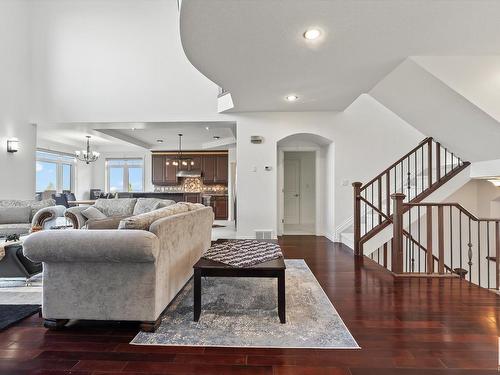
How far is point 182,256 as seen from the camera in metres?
2.69

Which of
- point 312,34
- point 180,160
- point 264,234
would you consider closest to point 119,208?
point 264,234

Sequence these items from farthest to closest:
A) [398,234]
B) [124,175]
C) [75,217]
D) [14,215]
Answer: [124,175]
[14,215]
[75,217]
[398,234]

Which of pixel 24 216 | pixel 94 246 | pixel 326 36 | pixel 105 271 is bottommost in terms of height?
pixel 105 271

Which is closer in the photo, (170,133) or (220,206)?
(170,133)

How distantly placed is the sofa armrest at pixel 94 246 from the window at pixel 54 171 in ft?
27.8

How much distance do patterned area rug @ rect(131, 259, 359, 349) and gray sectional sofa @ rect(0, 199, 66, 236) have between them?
3248 millimetres

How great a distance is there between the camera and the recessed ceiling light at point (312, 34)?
2.79 meters

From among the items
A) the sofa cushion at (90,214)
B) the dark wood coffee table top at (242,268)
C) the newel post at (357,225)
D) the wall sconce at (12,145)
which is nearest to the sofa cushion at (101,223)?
the dark wood coffee table top at (242,268)

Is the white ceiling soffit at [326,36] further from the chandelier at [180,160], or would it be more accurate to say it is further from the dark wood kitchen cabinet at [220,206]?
the chandelier at [180,160]

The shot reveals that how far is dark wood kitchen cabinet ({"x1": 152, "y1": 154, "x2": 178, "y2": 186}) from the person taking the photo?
34.6 ft

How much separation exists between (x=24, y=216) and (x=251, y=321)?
5.01 metres

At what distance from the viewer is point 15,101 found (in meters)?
5.75

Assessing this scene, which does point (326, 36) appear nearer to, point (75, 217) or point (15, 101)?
point (75, 217)

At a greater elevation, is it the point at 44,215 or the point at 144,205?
the point at 144,205
